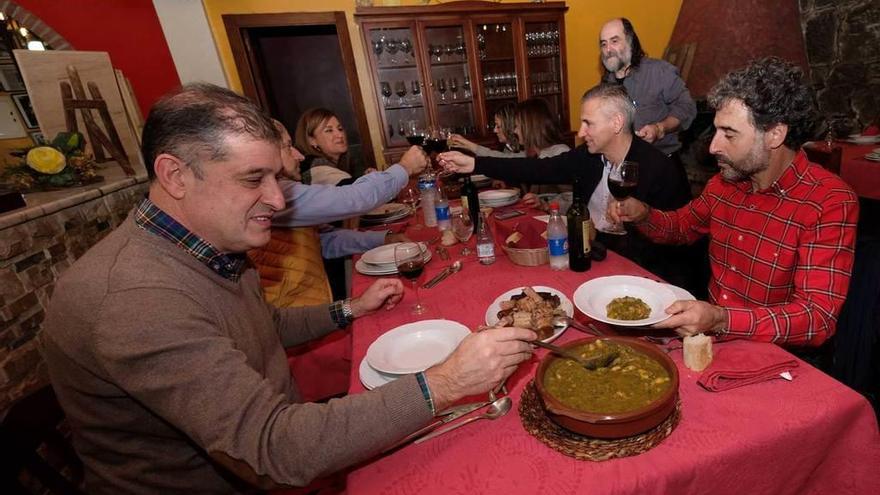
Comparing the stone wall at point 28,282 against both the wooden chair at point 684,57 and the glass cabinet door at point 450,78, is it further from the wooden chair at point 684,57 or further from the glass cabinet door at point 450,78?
the wooden chair at point 684,57

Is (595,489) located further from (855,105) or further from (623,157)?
(855,105)

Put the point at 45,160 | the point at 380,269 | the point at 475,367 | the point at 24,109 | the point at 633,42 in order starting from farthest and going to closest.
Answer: the point at 24,109 < the point at 633,42 < the point at 45,160 < the point at 380,269 < the point at 475,367

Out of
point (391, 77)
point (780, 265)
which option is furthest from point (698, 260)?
point (391, 77)

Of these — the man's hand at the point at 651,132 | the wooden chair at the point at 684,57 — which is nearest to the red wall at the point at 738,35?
the wooden chair at the point at 684,57

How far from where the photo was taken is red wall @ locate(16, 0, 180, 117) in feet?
12.6

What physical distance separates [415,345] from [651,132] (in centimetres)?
260

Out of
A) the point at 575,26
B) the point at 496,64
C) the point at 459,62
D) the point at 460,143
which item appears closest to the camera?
the point at 460,143

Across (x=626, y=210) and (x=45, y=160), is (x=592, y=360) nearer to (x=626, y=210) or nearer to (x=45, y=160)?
(x=626, y=210)

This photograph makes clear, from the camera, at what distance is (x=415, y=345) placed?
48.9 inches

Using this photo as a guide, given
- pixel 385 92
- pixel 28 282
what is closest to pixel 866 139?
pixel 385 92

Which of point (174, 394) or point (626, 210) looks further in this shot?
point (626, 210)

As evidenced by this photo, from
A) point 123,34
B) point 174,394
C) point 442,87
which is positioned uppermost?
point 123,34

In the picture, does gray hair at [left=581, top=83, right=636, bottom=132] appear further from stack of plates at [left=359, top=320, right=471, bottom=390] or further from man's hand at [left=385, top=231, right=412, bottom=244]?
stack of plates at [left=359, top=320, right=471, bottom=390]

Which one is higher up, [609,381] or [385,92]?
[385,92]
